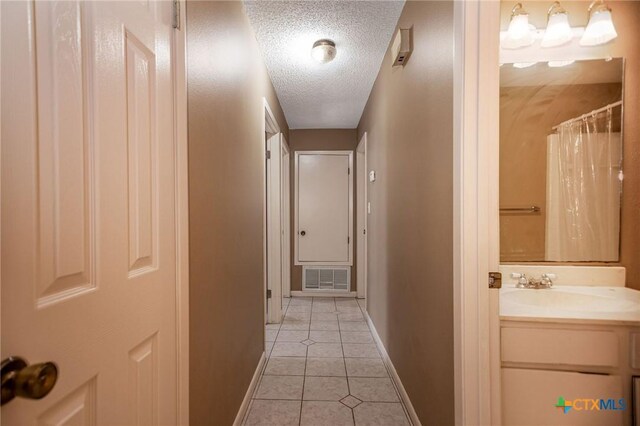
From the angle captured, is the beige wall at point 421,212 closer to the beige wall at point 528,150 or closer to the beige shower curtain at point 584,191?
the beige wall at point 528,150

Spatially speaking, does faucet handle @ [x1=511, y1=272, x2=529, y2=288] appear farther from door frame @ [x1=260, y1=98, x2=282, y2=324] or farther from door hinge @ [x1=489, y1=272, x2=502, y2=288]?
door frame @ [x1=260, y1=98, x2=282, y2=324]

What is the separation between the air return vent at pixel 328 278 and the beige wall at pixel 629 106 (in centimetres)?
310

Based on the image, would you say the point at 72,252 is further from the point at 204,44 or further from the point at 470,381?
the point at 470,381

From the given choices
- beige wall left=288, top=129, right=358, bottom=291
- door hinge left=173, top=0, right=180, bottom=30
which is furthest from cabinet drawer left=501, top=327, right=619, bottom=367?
beige wall left=288, top=129, right=358, bottom=291

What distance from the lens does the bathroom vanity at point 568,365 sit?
1.07 meters

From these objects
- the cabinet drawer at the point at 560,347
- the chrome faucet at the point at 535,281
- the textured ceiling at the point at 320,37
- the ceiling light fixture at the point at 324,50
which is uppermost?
the textured ceiling at the point at 320,37

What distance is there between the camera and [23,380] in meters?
0.46

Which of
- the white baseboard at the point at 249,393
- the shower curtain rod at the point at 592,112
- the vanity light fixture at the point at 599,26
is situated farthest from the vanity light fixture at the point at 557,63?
→ the white baseboard at the point at 249,393

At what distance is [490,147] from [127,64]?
3.67 ft

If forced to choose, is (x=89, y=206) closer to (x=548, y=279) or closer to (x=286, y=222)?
(x=548, y=279)

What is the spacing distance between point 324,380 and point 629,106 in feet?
7.67

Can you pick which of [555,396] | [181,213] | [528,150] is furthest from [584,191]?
[181,213]

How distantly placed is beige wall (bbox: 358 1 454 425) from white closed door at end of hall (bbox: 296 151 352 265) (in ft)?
5.96

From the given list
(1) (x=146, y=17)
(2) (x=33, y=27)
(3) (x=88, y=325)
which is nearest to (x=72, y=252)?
(3) (x=88, y=325)
